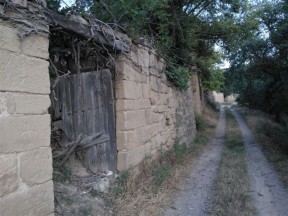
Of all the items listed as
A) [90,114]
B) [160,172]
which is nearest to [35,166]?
[90,114]

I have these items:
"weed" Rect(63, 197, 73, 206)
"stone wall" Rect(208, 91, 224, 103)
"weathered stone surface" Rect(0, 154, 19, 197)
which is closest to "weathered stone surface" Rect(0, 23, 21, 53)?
"weathered stone surface" Rect(0, 154, 19, 197)

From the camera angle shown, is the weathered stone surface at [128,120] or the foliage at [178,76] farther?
the foliage at [178,76]

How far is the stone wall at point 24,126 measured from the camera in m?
2.53

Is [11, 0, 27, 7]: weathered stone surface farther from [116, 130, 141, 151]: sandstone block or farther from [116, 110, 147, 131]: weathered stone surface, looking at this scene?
[116, 130, 141, 151]: sandstone block

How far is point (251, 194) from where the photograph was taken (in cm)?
502

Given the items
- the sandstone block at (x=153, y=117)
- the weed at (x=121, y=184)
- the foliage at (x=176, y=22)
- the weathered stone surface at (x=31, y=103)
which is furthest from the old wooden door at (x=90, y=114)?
the weathered stone surface at (x=31, y=103)

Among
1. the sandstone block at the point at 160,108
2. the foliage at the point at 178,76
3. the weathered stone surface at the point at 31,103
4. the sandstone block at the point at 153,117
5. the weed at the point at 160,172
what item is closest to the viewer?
the weathered stone surface at the point at 31,103

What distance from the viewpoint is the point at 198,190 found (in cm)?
531

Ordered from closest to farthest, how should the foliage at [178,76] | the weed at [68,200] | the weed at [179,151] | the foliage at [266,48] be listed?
the weed at [68,200] → the weed at [179,151] → the foliage at [178,76] → the foliage at [266,48]

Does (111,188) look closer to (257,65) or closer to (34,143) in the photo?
(34,143)

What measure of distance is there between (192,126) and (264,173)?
4190 millimetres

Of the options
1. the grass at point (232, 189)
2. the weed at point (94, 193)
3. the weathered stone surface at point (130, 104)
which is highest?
the weathered stone surface at point (130, 104)

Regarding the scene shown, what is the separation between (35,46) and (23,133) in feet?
2.74

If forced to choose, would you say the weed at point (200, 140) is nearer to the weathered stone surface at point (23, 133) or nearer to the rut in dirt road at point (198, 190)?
the rut in dirt road at point (198, 190)
